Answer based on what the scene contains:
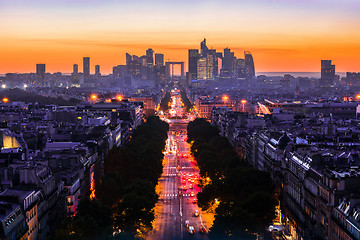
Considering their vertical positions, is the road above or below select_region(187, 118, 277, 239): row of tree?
below

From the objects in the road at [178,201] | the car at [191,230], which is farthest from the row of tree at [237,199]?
the car at [191,230]

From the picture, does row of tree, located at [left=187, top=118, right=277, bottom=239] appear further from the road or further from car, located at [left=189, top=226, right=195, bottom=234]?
car, located at [left=189, top=226, right=195, bottom=234]

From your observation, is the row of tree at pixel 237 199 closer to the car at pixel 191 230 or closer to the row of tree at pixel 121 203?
the car at pixel 191 230

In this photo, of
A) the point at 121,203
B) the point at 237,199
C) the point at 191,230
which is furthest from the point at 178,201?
the point at 121,203

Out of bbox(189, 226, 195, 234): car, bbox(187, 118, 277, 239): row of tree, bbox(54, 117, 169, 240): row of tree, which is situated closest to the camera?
bbox(54, 117, 169, 240): row of tree

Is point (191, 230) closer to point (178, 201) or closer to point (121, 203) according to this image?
point (121, 203)

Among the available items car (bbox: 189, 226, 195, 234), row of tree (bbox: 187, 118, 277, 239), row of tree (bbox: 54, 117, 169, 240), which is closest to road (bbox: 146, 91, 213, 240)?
car (bbox: 189, 226, 195, 234)
